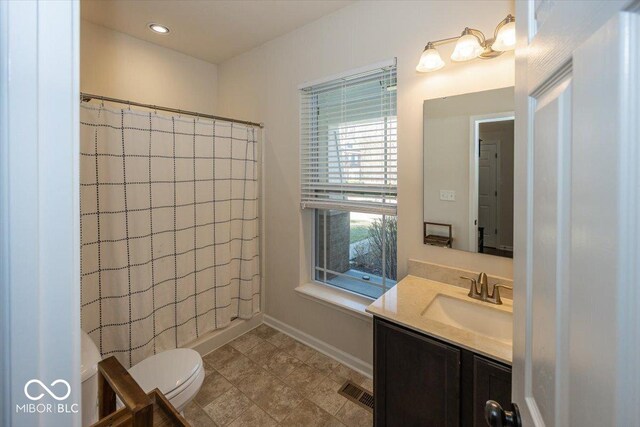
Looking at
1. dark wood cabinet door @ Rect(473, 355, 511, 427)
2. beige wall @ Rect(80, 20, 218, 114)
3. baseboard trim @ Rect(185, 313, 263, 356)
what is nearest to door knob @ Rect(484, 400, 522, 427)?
dark wood cabinet door @ Rect(473, 355, 511, 427)

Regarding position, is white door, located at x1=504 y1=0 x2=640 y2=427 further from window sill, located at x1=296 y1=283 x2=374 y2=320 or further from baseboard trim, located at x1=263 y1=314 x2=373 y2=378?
baseboard trim, located at x1=263 y1=314 x2=373 y2=378

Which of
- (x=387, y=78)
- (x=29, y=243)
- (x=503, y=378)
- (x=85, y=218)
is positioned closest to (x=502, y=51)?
(x=387, y=78)

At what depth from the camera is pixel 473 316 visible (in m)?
1.45

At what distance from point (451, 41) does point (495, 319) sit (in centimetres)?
147

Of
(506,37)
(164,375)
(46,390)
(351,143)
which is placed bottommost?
(164,375)

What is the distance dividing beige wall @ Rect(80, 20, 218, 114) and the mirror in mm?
2328

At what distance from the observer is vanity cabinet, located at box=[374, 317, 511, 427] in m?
1.06

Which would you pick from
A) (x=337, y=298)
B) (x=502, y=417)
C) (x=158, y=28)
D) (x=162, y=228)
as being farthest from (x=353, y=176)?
(x=158, y=28)

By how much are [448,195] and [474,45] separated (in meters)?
0.76

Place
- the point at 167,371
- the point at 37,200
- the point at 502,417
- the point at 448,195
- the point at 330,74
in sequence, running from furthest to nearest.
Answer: the point at 330,74 → the point at 448,195 → the point at 167,371 → the point at 502,417 → the point at 37,200

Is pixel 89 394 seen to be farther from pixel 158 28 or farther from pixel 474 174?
pixel 158 28

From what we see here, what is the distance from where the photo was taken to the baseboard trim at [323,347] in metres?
2.04

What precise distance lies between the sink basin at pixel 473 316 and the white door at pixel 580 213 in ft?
2.82

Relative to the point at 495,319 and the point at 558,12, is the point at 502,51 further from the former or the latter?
the point at 495,319
